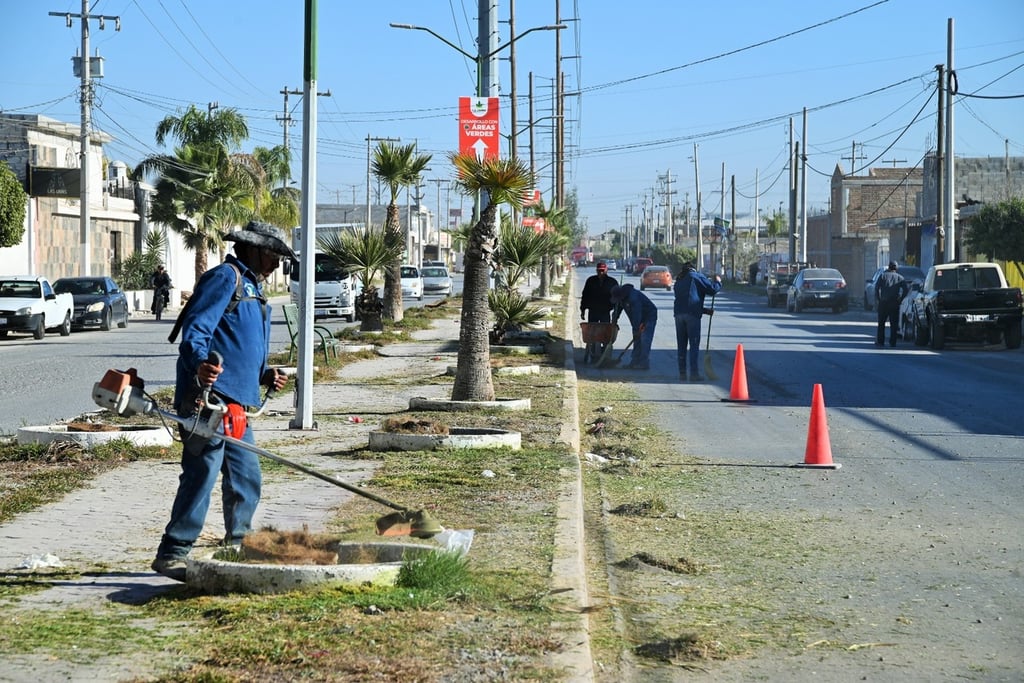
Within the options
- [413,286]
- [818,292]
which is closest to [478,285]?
[818,292]

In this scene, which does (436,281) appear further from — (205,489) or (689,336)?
(205,489)

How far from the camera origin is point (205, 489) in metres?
6.43

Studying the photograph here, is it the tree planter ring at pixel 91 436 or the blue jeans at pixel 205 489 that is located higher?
the blue jeans at pixel 205 489

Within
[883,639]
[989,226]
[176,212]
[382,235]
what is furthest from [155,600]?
[176,212]

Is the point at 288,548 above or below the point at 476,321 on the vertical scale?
below

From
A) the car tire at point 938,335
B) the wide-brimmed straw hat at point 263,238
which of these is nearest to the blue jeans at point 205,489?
the wide-brimmed straw hat at point 263,238

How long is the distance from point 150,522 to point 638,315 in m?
14.4

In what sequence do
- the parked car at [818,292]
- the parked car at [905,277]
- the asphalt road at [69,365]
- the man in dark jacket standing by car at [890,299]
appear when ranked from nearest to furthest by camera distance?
the asphalt road at [69,365], the man in dark jacket standing by car at [890,299], the parked car at [905,277], the parked car at [818,292]

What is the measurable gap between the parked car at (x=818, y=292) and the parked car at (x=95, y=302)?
23.2 meters

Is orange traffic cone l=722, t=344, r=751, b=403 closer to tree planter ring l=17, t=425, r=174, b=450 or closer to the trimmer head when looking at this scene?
tree planter ring l=17, t=425, r=174, b=450

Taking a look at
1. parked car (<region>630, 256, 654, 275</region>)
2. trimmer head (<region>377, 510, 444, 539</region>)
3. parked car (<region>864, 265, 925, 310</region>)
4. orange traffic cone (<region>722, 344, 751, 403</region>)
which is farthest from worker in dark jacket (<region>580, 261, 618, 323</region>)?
parked car (<region>630, 256, 654, 275</region>)

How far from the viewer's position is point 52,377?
20.4 metres

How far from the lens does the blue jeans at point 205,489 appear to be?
6.36m

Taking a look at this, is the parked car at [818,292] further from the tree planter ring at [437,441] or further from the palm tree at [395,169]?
the tree planter ring at [437,441]
